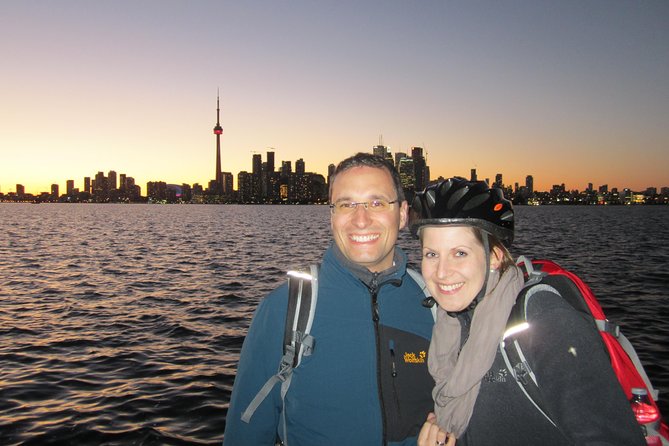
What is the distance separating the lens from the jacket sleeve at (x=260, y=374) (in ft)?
10.9

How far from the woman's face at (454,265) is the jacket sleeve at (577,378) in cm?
65

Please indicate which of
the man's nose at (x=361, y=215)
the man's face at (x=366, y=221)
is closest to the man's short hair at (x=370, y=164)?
the man's face at (x=366, y=221)

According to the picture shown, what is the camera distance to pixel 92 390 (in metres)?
9.37

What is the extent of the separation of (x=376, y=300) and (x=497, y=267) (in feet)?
3.38

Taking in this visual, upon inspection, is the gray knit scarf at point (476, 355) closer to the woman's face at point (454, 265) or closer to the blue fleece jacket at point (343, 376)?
the woman's face at point (454, 265)

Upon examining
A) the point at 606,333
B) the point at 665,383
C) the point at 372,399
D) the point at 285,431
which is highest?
the point at 606,333

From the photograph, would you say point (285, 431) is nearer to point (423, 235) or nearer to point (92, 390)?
point (423, 235)

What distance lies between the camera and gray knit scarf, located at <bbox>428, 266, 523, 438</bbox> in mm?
2576

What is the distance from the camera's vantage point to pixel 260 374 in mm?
3348

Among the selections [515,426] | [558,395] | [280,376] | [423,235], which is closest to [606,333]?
[558,395]

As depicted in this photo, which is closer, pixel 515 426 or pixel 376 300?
pixel 515 426

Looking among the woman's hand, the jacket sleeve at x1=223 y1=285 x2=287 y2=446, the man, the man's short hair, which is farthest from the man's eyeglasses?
the woman's hand

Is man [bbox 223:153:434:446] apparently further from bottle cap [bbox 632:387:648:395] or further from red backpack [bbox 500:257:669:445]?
bottle cap [bbox 632:387:648:395]

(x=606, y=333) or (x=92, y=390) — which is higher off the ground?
(x=606, y=333)
